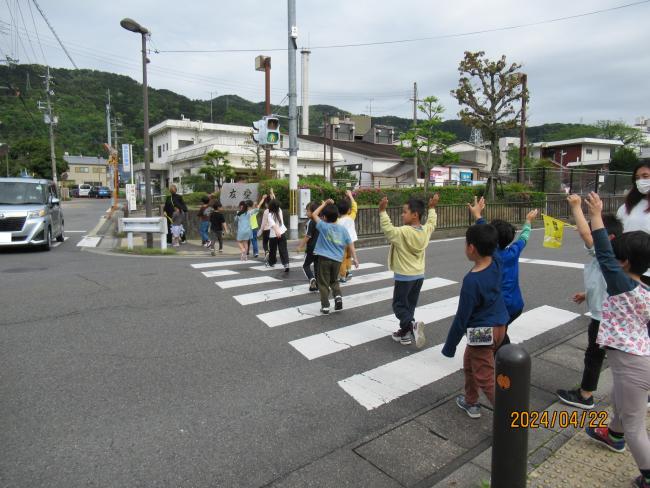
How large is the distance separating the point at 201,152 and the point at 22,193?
26778 millimetres

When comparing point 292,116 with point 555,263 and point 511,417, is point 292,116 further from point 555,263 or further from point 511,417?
point 511,417

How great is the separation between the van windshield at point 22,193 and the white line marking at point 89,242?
1.75m

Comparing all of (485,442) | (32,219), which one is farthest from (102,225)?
(485,442)

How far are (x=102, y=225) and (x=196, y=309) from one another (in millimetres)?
16658

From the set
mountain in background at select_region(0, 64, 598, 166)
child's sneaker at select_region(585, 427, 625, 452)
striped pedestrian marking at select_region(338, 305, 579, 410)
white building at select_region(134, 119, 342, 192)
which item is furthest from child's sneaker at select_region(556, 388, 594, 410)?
white building at select_region(134, 119, 342, 192)

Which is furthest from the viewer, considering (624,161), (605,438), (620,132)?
(620,132)

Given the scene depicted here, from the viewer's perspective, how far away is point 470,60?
956 inches

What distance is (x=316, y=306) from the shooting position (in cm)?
676

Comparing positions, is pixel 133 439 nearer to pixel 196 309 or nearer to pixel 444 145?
pixel 196 309

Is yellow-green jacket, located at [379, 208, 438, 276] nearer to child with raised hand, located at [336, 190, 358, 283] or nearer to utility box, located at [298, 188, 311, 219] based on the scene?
child with raised hand, located at [336, 190, 358, 283]

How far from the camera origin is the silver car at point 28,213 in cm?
1155

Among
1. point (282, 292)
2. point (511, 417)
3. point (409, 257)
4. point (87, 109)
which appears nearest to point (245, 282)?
point (282, 292)

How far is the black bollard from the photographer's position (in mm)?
2205

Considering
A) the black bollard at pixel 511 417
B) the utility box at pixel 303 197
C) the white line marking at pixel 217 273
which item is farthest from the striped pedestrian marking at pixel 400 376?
the utility box at pixel 303 197
